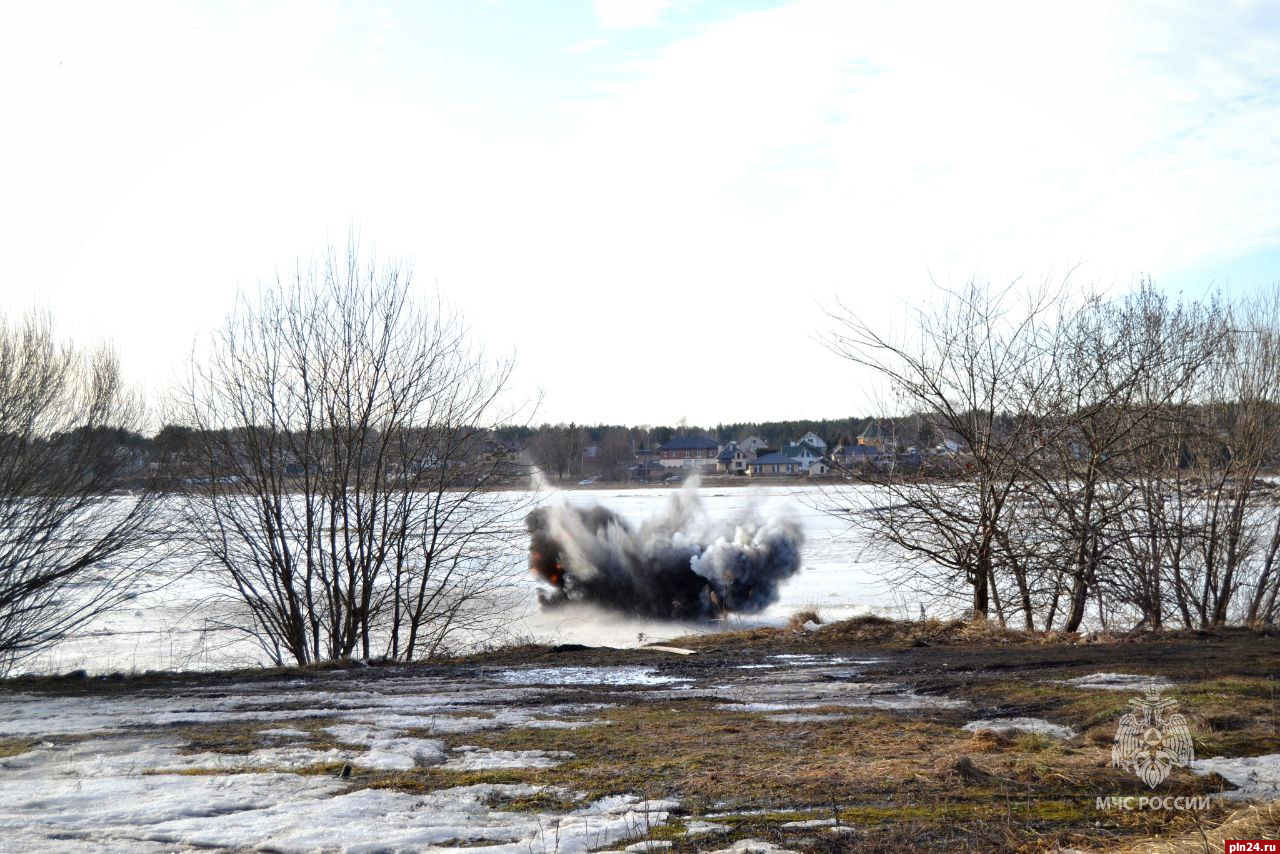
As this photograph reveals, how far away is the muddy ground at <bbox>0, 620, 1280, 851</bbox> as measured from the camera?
472 cm

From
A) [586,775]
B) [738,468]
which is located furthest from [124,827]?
[738,468]

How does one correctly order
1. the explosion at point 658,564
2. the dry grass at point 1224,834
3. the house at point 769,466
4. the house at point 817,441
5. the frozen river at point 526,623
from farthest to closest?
the house at point 769,466 < the explosion at point 658,564 < the house at point 817,441 < the frozen river at point 526,623 < the dry grass at point 1224,834

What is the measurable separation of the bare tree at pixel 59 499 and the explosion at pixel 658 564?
13.7m

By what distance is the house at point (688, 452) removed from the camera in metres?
113

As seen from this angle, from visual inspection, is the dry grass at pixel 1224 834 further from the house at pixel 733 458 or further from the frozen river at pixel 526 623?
the house at pixel 733 458

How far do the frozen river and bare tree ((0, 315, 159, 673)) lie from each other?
4.44ft

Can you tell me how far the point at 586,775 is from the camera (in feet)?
19.5

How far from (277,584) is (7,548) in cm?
450

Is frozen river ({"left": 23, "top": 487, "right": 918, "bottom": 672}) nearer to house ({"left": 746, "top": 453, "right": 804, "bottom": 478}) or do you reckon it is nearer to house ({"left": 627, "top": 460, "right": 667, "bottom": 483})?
house ({"left": 627, "top": 460, "right": 667, "bottom": 483})

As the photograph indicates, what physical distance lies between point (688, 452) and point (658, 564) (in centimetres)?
8721

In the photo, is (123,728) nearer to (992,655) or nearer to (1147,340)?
(992,655)

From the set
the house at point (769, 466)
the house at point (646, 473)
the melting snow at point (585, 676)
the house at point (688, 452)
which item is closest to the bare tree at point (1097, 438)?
the melting snow at point (585, 676)

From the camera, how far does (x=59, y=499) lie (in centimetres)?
1587

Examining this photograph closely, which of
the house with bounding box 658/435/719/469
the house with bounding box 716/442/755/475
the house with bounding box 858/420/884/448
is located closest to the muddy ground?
the house with bounding box 858/420/884/448
